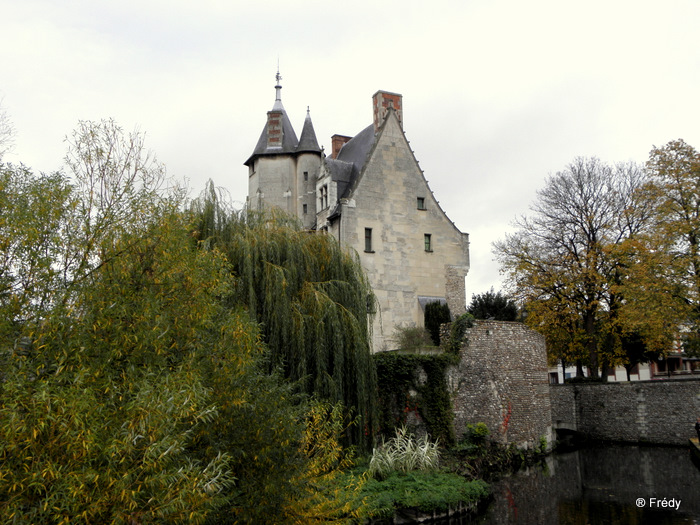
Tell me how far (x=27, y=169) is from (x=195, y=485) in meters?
3.92

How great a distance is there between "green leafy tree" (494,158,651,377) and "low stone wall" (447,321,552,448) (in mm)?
5340

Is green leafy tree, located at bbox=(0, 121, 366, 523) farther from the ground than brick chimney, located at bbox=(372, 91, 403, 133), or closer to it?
closer to it

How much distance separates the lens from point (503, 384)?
19.3m

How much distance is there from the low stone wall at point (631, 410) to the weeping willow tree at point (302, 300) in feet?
49.9

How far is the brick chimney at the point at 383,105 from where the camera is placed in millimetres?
24703

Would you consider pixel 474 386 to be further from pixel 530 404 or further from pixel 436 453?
pixel 436 453

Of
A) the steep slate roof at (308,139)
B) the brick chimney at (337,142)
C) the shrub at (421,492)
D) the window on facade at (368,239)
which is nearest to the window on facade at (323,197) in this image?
the window on facade at (368,239)

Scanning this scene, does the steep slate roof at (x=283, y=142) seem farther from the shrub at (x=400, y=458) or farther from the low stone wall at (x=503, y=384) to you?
the shrub at (x=400, y=458)

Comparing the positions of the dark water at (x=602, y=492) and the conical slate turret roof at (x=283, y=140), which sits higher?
the conical slate turret roof at (x=283, y=140)

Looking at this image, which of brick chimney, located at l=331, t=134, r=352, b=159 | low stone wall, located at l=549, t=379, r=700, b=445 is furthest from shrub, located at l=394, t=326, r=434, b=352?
brick chimney, located at l=331, t=134, r=352, b=159

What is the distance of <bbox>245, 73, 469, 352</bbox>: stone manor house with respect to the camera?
73.5 feet

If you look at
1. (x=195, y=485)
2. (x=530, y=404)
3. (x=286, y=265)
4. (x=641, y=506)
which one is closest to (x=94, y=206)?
(x=195, y=485)

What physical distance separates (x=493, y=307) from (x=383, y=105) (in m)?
13.6

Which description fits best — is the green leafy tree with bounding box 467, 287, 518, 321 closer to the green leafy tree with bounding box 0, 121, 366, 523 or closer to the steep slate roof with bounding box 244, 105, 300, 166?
the steep slate roof with bounding box 244, 105, 300, 166
